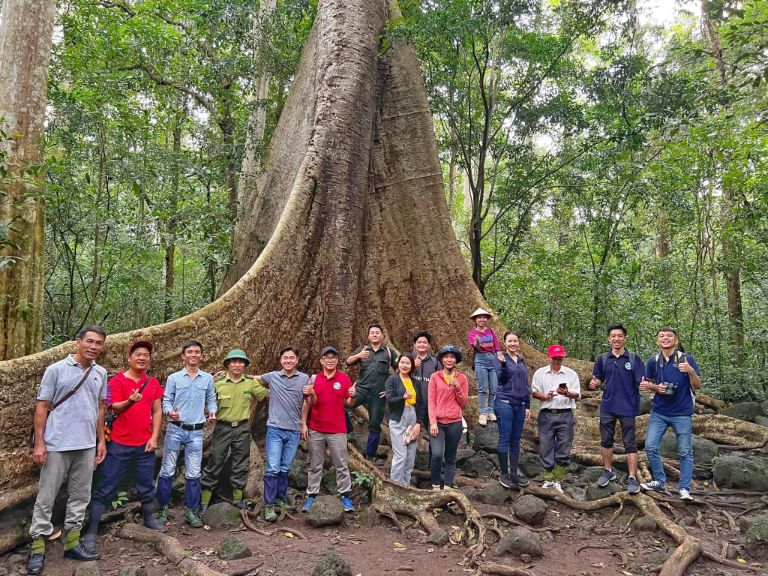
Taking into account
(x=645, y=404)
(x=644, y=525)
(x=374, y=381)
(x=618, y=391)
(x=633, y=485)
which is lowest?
(x=644, y=525)

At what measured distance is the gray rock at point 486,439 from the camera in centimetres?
666

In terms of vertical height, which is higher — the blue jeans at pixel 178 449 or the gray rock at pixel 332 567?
the blue jeans at pixel 178 449

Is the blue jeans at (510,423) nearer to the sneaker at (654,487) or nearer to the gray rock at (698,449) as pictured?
the sneaker at (654,487)

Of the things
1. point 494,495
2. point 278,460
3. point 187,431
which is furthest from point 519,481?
point 187,431

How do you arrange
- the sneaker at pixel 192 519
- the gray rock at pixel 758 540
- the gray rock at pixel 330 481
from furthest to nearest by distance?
the gray rock at pixel 330 481 → the sneaker at pixel 192 519 → the gray rock at pixel 758 540

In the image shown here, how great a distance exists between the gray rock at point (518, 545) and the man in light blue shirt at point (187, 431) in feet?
8.43

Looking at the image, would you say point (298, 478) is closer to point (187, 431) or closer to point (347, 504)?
point (347, 504)

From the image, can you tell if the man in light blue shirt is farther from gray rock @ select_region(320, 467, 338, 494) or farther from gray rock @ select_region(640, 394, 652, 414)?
gray rock @ select_region(640, 394, 652, 414)

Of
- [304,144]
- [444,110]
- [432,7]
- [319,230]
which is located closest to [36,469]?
[319,230]

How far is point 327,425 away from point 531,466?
2.69 meters

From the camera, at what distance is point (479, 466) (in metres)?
Answer: 6.27

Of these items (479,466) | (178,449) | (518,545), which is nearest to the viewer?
(518,545)

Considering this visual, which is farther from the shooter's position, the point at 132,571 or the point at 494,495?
the point at 494,495

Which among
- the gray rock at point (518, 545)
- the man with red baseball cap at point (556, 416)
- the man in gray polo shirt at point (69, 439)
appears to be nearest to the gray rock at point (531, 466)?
the man with red baseball cap at point (556, 416)
